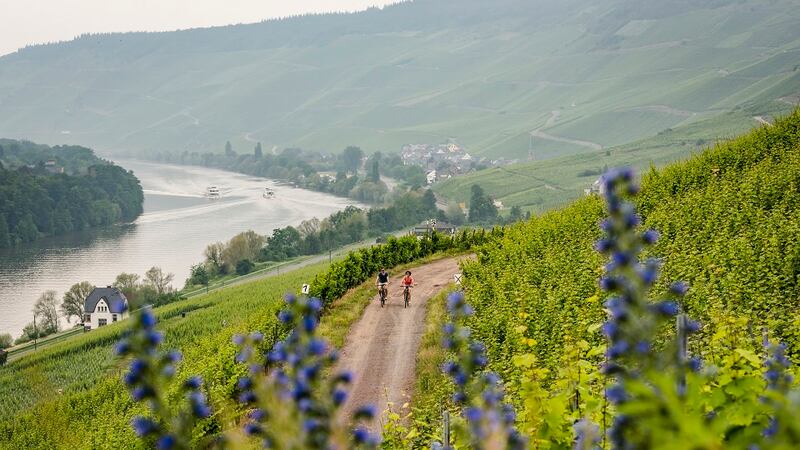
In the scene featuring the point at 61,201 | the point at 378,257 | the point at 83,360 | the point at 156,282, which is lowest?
the point at 156,282

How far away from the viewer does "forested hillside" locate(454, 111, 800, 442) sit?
679cm

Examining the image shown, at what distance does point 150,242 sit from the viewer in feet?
392

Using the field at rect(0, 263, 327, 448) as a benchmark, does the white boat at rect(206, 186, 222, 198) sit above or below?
below

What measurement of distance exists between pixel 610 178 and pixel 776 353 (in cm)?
243

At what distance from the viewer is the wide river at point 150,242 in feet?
312

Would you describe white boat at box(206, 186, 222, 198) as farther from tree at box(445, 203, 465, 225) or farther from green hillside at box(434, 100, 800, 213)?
tree at box(445, 203, 465, 225)

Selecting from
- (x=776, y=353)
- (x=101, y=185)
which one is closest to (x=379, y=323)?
(x=776, y=353)

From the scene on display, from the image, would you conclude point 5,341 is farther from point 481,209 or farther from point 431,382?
point 481,209

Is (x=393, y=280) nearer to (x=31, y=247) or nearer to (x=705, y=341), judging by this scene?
(x=705, y=341)

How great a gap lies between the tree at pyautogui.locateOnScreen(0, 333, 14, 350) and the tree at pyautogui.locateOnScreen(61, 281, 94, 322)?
10858 mm

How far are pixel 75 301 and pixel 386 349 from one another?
74.4 m

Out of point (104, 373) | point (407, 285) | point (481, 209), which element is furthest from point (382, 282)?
point (481, 209)

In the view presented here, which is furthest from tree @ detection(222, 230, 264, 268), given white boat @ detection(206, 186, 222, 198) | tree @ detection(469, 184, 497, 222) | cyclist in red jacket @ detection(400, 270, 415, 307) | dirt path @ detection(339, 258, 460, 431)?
cyclist in red jacket @ detection(400, 270, 415, 307)

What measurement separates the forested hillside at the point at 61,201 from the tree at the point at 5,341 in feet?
194
